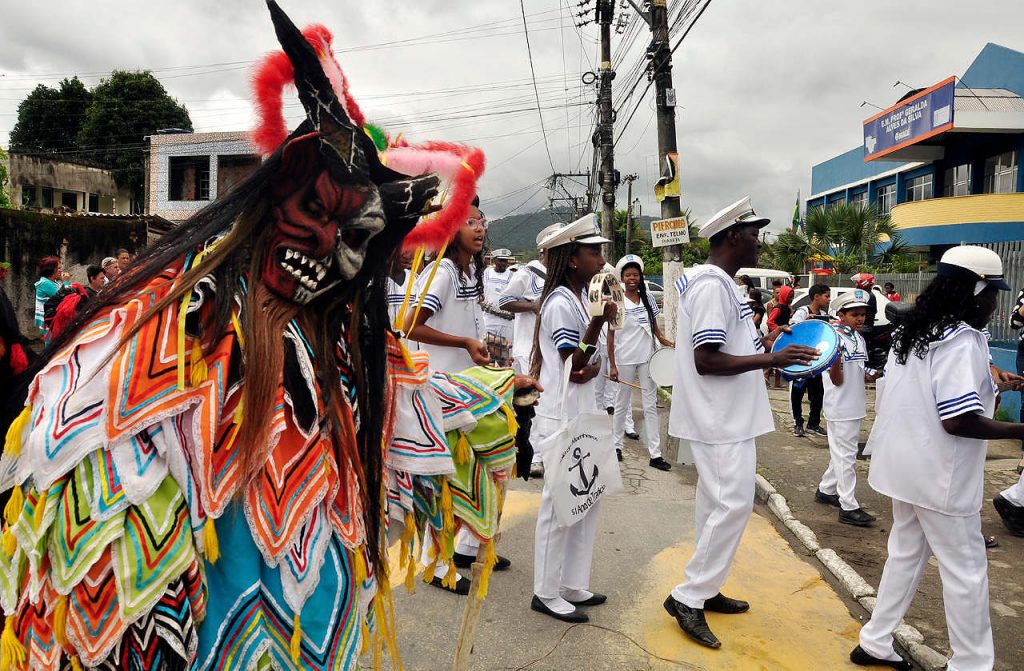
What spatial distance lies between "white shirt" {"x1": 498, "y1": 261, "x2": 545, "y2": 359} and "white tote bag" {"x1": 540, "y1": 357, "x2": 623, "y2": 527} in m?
2.30

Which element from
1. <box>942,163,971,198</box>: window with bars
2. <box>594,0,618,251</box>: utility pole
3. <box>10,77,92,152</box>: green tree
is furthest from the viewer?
<box>10,77,92,152</box>: green tree

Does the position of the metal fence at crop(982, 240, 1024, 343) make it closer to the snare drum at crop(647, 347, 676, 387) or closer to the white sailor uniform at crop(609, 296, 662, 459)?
the white sailor uniform at crop(609, 296, 662, 459)

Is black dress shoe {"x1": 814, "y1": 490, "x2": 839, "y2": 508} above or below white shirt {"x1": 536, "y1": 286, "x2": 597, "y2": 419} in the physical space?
below

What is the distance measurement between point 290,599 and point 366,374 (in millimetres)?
531

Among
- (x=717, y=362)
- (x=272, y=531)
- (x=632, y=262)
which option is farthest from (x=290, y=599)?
(x=632, y=262)

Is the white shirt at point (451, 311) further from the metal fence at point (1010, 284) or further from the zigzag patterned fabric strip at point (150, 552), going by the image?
the metal fence at point (1010, 284)

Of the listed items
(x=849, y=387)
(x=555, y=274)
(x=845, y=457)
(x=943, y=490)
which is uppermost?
(x=555, y=274)

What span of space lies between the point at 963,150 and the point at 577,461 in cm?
2704

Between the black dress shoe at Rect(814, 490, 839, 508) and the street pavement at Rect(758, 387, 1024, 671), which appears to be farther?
the black dress shoe at Rect(814, 490, 839, 508)

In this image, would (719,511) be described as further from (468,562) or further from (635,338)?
(635,338)

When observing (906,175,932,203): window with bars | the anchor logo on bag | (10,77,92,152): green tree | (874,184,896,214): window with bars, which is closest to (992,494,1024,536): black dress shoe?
the anchor logo on bag

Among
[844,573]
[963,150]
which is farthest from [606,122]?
[844,573]

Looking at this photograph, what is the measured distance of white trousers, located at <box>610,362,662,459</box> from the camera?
6.91 m

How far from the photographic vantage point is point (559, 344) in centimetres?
375
